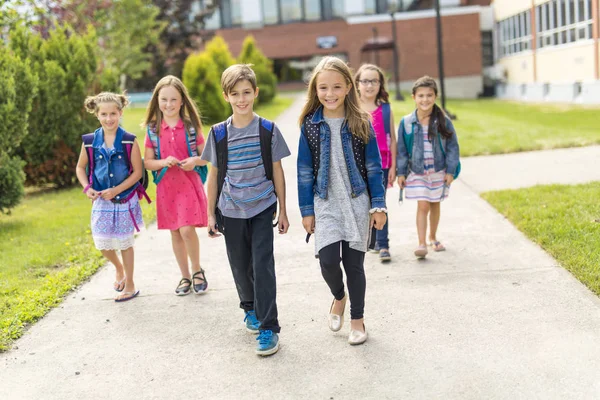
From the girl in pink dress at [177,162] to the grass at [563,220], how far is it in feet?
9.58

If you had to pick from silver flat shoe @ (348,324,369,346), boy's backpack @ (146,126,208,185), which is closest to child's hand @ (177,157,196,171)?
boy's backpack @ (146,126,208,185)

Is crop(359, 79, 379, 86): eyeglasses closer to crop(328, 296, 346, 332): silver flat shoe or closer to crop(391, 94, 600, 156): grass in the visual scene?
crop(328, 296, 346, 332): silver flat shoe

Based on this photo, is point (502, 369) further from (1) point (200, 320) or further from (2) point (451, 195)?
(2) point (451, 195)

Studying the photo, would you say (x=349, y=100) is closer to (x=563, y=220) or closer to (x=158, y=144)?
(x=158, y=144)

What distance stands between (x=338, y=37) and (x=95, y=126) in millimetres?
Result: 36129

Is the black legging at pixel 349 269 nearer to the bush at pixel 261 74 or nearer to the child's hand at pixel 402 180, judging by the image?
the child's hand at pixel 402 180

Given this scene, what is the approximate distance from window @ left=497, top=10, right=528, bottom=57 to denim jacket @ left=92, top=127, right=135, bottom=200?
86.1 ft

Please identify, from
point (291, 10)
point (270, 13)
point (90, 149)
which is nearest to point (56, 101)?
point (90, 149)

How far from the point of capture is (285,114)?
23469 millimetres

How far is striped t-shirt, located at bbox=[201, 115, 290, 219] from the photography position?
14.1 feet

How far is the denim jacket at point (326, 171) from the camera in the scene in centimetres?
414

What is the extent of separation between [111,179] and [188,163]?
0.63m

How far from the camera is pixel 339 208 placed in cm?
415

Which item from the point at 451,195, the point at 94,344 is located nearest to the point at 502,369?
the point at 94,344
